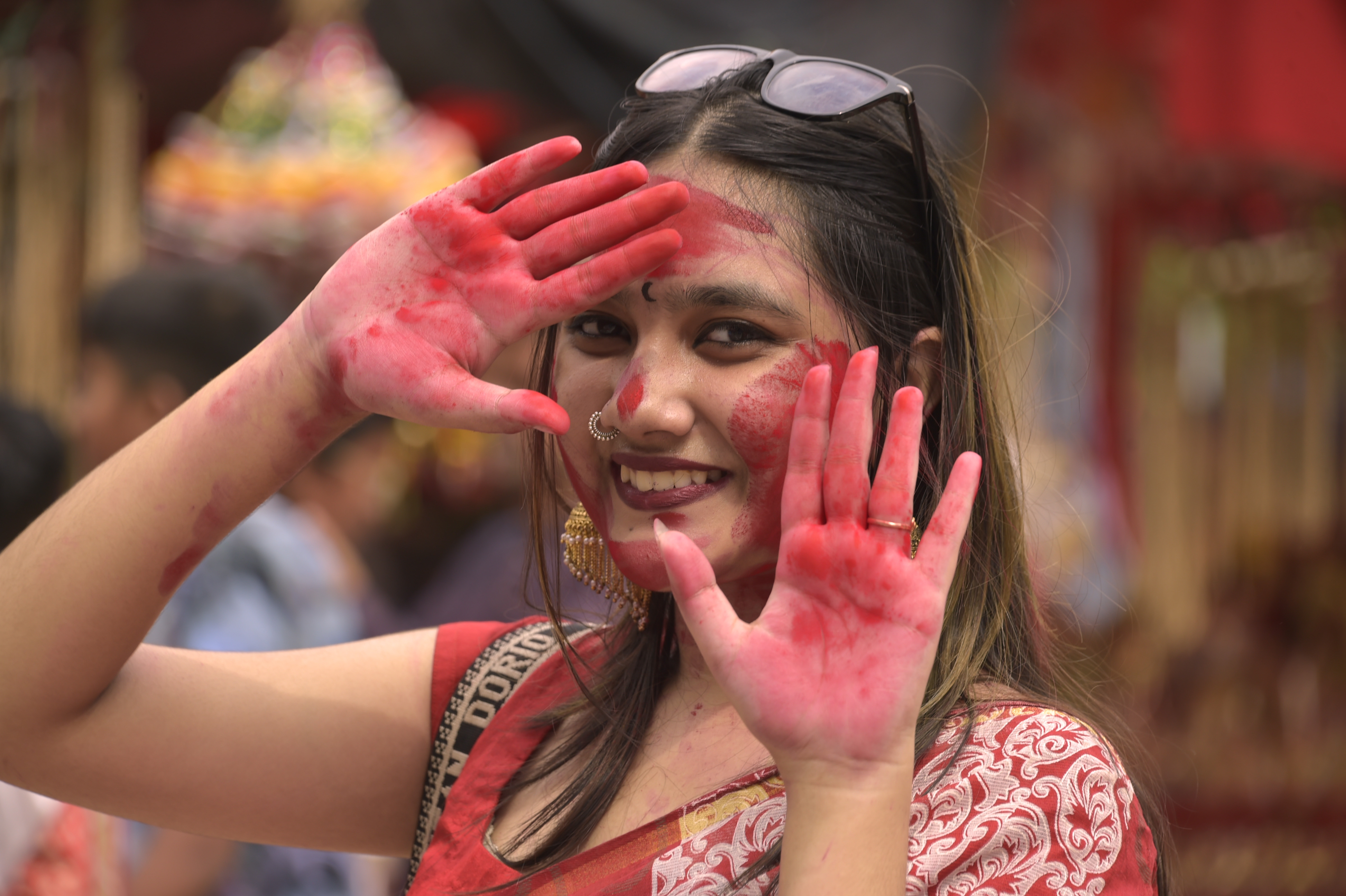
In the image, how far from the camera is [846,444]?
46.4 inches

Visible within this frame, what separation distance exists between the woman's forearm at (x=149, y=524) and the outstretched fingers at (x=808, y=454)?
1.64 feet

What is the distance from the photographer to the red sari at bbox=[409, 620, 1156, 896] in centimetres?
117

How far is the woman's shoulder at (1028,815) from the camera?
1.16 meters

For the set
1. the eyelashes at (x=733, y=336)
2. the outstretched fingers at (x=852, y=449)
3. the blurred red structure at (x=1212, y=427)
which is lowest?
the blurred red structure at (x=1212, y=427)

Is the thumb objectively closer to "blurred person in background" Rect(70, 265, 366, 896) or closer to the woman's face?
the woman's face

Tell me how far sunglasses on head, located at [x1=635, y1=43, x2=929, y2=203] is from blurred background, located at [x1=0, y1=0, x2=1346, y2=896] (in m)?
0.51

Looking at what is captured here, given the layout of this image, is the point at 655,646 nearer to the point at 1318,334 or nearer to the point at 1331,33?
the point at 1331,33

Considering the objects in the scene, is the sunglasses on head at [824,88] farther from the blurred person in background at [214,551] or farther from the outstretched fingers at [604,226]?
the blurred person in background at [214,551]

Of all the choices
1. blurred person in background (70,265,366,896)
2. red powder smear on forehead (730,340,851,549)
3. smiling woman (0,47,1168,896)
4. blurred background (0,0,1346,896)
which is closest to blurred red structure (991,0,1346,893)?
blurred background (0,0,1346,896)

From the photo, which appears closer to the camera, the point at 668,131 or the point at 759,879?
the point at 759,879

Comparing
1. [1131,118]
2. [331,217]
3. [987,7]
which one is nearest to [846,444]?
[987,7]

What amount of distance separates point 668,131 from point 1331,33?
9.98ft

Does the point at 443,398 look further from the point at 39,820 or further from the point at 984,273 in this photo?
the point at 984,273

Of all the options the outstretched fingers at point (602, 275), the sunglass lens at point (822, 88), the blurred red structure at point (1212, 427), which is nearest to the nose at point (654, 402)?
the outstretched fingers at point (602, 275)
